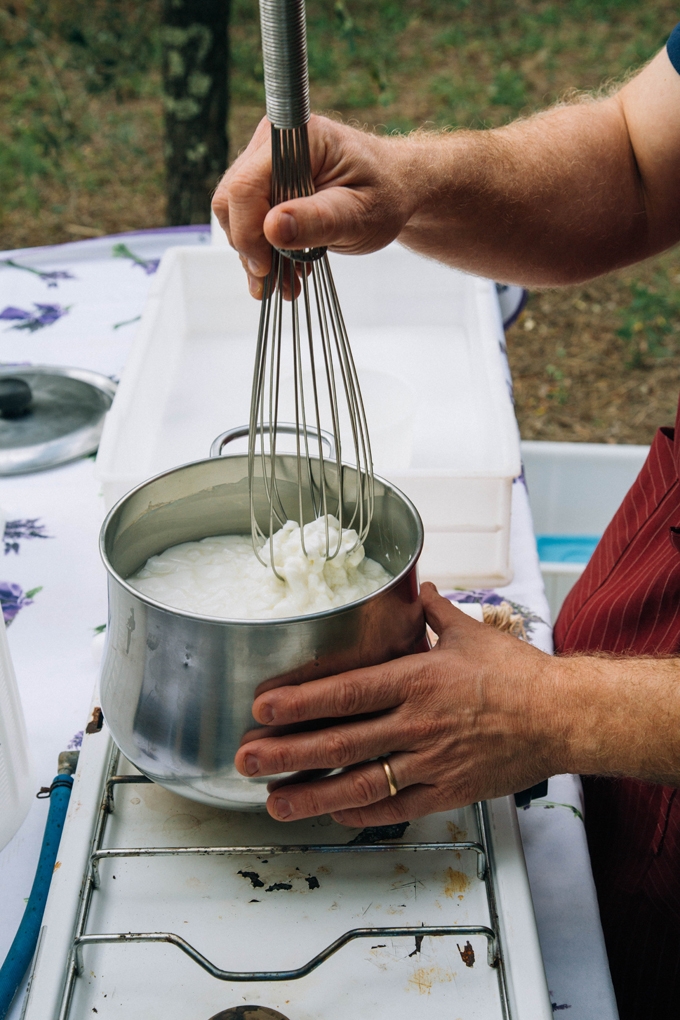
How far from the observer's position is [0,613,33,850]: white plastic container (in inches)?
24.7

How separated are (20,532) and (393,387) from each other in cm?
44

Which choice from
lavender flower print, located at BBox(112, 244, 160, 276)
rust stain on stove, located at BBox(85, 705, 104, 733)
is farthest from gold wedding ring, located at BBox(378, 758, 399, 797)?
lavender flower print, located at BBox(112, 244, 160, 276)

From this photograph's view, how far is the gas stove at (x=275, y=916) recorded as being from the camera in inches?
20.5

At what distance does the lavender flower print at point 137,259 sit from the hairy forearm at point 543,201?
69 cm

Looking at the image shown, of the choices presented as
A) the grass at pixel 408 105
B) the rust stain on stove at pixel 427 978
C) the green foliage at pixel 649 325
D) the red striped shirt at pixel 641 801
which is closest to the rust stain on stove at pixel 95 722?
the rust stain on stove at pixel 427 978

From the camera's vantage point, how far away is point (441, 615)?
64 centimetres

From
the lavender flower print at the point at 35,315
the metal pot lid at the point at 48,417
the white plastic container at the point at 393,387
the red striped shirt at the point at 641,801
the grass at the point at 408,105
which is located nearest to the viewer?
the red striped shirt at the point at 641,801

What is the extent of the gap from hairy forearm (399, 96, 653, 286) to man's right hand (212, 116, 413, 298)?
0.11 metres

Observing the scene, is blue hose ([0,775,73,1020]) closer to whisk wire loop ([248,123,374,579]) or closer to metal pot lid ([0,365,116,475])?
whisk wire loop ([248,123,374,579])

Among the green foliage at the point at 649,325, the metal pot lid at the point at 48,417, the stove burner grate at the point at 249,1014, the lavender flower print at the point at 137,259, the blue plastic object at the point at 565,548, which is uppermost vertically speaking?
the green foliage at the point at 649,325

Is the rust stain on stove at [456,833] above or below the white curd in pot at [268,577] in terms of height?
below

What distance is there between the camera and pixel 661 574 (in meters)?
0.77

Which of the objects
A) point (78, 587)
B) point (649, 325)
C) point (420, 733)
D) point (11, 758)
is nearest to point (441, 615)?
point (420, 733)

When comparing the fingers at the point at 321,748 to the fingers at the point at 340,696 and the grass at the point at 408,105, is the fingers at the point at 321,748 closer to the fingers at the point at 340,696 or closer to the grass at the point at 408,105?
the fingers at the point at 340,696
